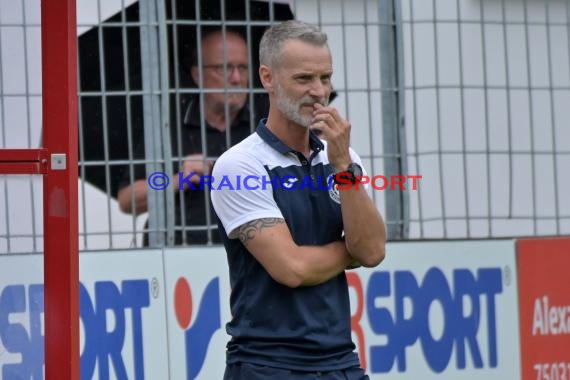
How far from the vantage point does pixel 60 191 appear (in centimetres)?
391

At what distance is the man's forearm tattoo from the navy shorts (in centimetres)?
41

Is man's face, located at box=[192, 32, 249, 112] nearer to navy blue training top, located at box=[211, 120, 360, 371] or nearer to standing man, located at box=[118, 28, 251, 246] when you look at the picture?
standing man, located at box=[118, 28, 251, 246]

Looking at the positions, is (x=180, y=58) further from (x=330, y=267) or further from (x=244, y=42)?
(x=330, y=267)

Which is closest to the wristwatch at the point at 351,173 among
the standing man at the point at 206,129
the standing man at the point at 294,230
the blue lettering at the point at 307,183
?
the standing man at the point at 294,230

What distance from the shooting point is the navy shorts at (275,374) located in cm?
413

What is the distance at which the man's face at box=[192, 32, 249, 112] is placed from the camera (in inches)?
250

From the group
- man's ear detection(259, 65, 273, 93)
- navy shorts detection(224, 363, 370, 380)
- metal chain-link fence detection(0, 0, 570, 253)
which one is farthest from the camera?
metal chain-link fence detection(0, 0, 570, 253)

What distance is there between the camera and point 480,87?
6750 mm

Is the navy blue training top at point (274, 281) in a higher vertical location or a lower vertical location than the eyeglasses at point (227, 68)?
lower

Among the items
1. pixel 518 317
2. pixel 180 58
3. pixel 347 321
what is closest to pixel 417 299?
pixel 518 317

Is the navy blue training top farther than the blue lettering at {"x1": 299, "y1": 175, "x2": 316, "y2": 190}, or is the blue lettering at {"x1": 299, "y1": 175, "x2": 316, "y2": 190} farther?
the blue lettering at {"x1": 299, "y1": 175, "x2": 316, "y2": 190}

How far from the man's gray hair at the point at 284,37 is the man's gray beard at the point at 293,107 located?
0.12 meters

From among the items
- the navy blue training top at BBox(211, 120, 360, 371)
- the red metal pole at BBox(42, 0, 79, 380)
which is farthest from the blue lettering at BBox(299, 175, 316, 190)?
the red metal pole at BBox(42, 0, 79, 380)

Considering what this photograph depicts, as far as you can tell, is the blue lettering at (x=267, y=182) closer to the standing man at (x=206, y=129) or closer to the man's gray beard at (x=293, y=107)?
the man's gray beard at (x=293, y=107)
